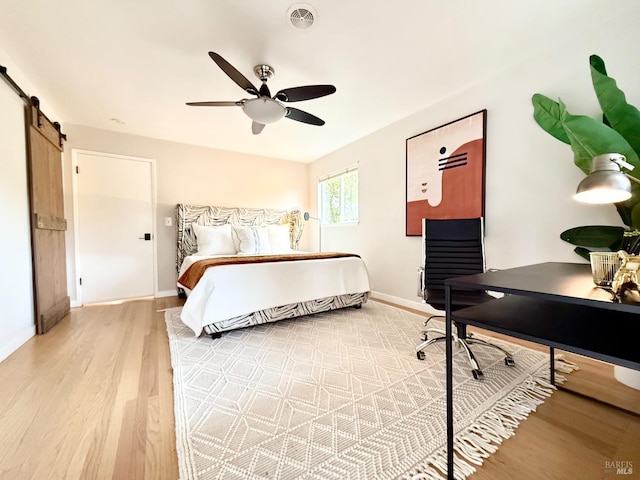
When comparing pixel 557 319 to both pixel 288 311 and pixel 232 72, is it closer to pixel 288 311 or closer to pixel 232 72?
pixel 288 311

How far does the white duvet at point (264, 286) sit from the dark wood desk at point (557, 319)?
5.77ft

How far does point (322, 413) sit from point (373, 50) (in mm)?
2470

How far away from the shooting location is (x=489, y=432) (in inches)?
45.3

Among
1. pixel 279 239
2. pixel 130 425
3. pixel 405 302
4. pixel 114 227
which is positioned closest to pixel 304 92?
pixel 279 239

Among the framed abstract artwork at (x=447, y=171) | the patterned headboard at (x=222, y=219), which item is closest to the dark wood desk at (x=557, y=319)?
the framed abstract artwork at (x=447, y=171)

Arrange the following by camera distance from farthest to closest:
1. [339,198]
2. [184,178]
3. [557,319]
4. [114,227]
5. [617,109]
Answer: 1. [339,198]
2. [184,178]
3. [114,227]
4. [617,109]
5. [557,319]

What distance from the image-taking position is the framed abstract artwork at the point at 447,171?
2.42 meters

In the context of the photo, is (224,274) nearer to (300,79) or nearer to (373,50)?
(300,79)

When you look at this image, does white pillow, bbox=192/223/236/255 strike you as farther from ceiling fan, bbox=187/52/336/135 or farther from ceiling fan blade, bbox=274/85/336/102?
ceiling fan blade, bbox=274/85/336/102

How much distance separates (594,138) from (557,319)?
3.91 feet

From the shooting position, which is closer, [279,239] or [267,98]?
[267,98]

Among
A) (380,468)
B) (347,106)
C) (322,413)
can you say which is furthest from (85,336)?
(347,106)

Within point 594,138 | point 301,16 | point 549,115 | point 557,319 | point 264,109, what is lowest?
point 557,319

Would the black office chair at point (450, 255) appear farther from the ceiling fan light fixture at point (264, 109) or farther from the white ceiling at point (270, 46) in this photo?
the ceiling fan light fixture at point (264, 109)
